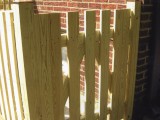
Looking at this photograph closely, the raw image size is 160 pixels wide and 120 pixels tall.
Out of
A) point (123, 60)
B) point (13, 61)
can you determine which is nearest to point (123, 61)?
point (123, 60)

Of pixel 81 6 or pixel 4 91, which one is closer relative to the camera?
pixel 4 91

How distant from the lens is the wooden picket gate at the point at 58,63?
1992 mm

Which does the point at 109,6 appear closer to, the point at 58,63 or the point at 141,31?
the point at 141,31

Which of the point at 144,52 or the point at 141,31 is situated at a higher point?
the point at 141,31

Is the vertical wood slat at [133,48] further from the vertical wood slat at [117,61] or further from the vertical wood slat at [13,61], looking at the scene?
the vertical wood slat at [13,61]

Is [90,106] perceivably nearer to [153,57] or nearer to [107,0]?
[153,57]

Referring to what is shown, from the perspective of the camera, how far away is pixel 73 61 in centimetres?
228

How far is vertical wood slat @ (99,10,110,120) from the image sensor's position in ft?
8.03

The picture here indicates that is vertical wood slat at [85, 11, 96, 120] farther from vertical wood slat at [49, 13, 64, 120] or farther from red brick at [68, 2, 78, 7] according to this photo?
red brick at [68, 2, 78, 7]

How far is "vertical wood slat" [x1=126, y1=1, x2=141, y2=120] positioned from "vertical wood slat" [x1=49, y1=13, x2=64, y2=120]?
0.96m

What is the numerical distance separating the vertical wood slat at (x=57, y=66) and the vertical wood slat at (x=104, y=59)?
536mm

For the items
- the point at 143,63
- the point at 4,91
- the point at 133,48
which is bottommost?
the point at 4,91

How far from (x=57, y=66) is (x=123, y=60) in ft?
3.05

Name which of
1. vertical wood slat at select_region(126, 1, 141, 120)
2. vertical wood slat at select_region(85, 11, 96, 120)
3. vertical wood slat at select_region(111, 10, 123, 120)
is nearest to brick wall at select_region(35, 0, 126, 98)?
vertical wood slat at select_region(126, 1, 141, 120)
